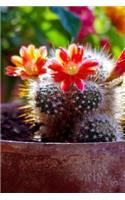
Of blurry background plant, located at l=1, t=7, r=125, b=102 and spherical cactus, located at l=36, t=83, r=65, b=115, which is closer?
spherical cactus, located at l=36, t=83, r=65, b=115

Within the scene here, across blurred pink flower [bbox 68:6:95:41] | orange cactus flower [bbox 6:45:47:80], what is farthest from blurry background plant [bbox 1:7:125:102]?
orange cactus flower [bbox 6:45:47:80]

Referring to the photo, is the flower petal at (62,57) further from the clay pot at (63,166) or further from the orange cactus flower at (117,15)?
the orange cactus flower at (117,15)

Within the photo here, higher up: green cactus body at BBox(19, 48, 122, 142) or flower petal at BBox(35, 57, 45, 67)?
flower petal at BBox(35, 57, 45, 67)

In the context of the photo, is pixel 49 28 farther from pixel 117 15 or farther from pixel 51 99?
pixel 51 99

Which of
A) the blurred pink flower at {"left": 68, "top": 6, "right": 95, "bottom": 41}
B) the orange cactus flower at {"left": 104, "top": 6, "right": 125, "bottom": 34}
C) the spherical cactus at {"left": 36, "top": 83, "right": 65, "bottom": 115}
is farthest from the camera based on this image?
the orange cactus flower at {"left": 104, "top": 6, "right": 125, "bottom": 34}

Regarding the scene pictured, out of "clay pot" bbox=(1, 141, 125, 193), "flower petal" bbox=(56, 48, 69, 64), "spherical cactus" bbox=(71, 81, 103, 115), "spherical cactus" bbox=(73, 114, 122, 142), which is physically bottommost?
"clay pot" bbox=(1, 141, 125, 193)

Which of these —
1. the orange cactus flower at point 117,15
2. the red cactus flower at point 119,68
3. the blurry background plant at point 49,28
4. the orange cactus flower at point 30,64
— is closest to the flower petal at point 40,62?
the orange cactus flower at point 30,64

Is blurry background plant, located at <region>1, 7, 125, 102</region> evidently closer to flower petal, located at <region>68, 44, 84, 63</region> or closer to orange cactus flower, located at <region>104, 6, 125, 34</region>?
orange cactus flower, located at <region>104, 6, 125, 34</region>
